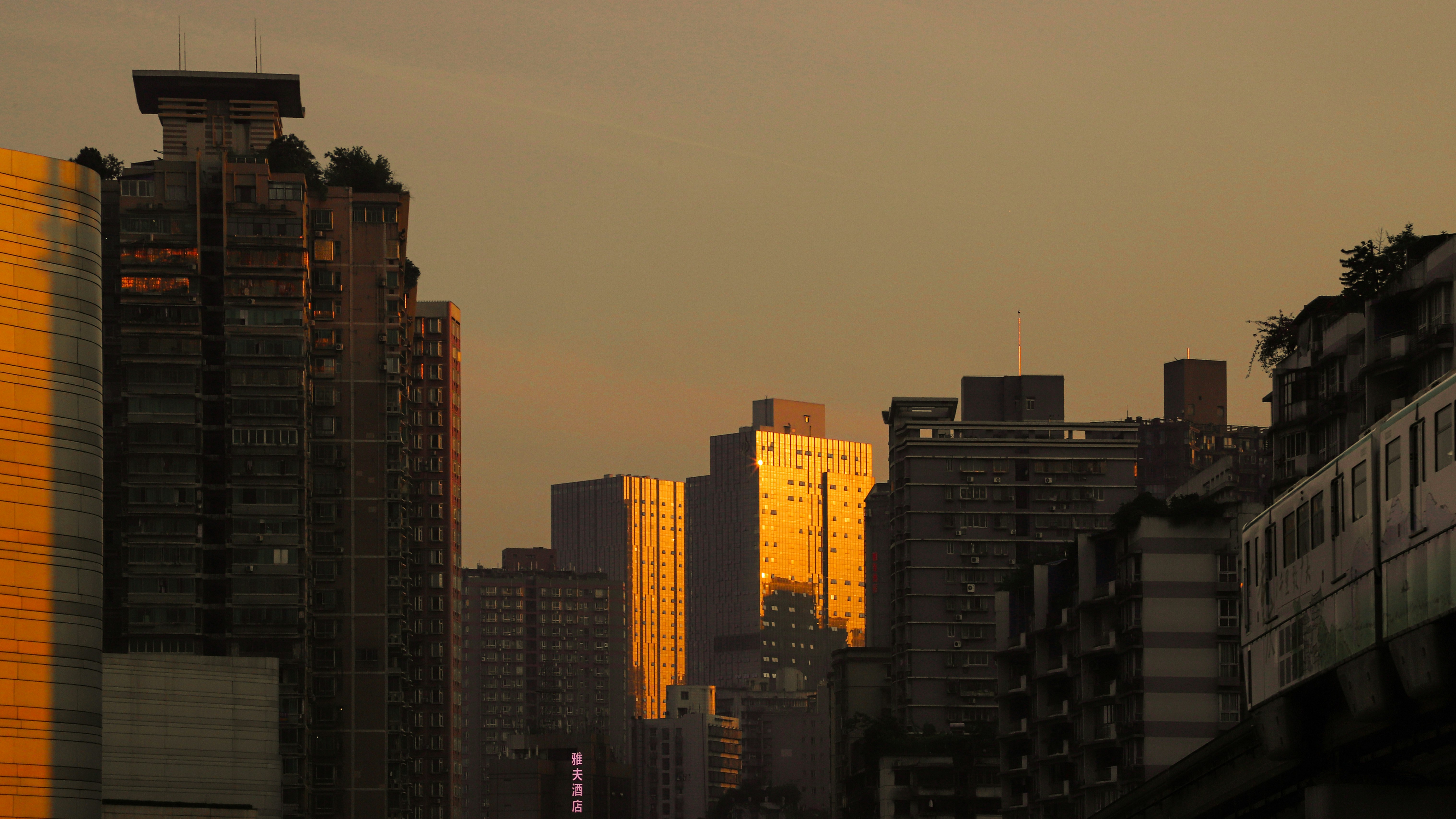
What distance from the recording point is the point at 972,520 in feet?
642

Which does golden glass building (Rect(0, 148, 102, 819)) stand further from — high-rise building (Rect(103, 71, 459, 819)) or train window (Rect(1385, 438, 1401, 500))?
high-rise building (Rect(103, 71, 459, 819))

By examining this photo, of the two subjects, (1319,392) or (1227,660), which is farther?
(1227,660)

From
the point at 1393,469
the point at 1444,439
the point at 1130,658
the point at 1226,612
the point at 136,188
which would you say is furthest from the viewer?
the point at 136,188

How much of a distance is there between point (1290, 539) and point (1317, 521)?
2.65 m

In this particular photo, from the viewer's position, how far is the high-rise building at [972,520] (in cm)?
19362

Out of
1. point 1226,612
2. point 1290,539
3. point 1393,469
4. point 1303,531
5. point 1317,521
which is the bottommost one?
point 1226,612

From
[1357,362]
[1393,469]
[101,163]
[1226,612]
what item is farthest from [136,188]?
[1393,469]

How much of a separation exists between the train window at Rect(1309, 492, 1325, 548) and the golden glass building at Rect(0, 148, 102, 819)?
50.2 m

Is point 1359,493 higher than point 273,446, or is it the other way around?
point 273,446

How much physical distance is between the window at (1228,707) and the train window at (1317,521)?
69.9 metres

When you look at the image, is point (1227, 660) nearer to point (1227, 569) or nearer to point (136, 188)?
point (1227, 569)

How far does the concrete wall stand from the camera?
123 meters

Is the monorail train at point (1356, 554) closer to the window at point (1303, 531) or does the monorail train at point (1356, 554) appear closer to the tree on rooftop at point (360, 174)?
the window at point (1303, 531)

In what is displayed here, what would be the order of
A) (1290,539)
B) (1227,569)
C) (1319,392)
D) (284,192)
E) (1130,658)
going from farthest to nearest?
1. (284,192)
2. (1130,658)
3. (1227,569)
4. (1319,392)
5. (1290,539)
